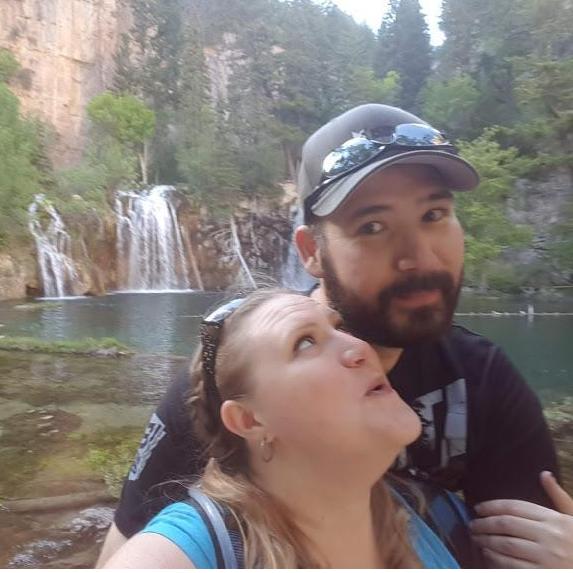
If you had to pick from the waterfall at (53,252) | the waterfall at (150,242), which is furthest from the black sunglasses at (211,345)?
the waterfall at (53,252)

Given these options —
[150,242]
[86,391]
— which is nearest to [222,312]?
[86,391]

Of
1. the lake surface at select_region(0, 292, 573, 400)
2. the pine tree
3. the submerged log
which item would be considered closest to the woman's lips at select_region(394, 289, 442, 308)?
the lake surface at select_region(0, 292, 573, 400)

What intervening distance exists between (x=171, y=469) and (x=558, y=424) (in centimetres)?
74

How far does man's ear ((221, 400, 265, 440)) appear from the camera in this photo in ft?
1.08

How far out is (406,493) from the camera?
0.39 m

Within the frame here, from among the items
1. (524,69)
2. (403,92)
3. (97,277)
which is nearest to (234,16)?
(403,92)

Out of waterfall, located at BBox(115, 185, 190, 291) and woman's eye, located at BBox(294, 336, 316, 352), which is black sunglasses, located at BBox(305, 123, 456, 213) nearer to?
woman's eye, located at BBox(294, 336, 316, 352)

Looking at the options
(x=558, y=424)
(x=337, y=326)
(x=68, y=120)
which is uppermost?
(x=68, y=120)

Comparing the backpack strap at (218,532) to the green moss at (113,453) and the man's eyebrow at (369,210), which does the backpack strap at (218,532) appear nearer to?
the man's eyebrow at (369,210)

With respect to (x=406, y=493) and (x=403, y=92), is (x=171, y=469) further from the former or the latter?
(x=403, y=92)

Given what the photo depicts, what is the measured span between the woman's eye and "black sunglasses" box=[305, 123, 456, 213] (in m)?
0.10

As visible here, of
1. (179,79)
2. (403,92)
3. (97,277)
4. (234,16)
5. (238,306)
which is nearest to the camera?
(238,306)

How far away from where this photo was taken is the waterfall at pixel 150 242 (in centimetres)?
145

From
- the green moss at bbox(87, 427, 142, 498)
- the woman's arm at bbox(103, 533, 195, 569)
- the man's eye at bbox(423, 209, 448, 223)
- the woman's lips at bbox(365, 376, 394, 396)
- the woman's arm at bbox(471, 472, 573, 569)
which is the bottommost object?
the green moss at bbox(87, 427, 142, 498)
